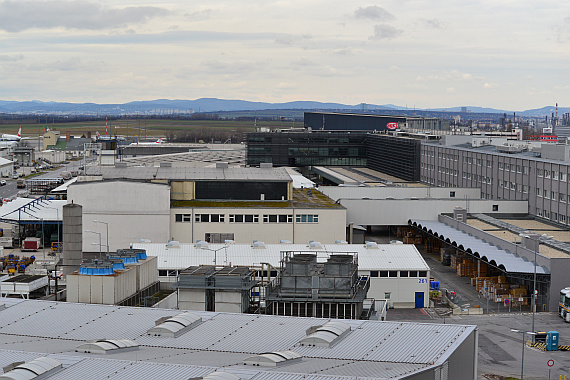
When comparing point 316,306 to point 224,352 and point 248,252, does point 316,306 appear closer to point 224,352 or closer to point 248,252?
point 224,352

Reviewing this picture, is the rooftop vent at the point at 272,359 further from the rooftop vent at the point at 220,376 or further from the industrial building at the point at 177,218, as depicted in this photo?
the industrial building at the point at 177,218

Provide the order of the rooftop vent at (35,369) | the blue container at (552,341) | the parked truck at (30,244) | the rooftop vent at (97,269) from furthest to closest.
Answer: the parked truck at (30,244) → the blue container at (552,341) → the rooftop vent at (97,269) → the rooftop vent at (35,369)

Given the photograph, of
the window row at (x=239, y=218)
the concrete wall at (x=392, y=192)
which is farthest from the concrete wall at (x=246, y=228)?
the concrete wall at (x=392, y=192)

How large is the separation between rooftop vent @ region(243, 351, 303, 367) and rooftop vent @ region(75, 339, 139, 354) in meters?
5.26

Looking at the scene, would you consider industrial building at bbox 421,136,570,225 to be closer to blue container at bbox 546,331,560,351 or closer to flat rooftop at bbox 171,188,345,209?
flat rooftop at bbox 171,188,345,209

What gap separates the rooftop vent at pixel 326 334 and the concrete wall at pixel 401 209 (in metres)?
60.1

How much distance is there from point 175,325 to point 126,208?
44984 millimetres

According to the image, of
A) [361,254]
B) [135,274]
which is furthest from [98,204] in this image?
[135,274]

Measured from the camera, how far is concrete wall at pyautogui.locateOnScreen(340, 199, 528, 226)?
96.2m

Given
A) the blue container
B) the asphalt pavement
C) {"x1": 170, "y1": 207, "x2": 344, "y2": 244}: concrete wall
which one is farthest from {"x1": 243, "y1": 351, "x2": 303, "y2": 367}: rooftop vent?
{"x1": 170, "y1": 207, "x2": 344, "y2": 244}: concrete wall

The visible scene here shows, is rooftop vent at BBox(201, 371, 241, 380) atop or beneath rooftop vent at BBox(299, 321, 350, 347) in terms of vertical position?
atop

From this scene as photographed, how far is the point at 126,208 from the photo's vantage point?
262 feet

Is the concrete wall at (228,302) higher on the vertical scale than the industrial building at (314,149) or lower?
lower

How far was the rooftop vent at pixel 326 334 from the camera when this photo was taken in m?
33.9
